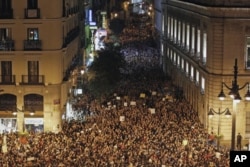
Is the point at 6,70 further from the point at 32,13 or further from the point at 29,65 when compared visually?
the point at 32,13

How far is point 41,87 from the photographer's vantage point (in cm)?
5003

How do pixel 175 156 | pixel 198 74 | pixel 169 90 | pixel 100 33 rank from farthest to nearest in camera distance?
pixel 100 33
pixel 169 90
pixel 198 74
pixel 175 156

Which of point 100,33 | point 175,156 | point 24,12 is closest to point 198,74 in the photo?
point 24,12

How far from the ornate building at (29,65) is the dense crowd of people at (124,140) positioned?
2.32m

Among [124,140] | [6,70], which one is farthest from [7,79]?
[124,140]

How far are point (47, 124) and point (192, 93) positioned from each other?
15519 millimetres

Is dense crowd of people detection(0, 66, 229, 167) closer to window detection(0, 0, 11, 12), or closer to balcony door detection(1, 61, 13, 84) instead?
balcony door detection(1, 61, 13, 84)

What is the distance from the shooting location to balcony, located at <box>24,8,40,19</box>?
5003cm

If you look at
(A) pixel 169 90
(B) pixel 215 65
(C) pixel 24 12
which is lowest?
(A) pixel 169 90

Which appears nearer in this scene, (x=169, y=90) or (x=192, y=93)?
(x=192, y=93)

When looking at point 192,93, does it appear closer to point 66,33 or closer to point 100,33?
point 66,33

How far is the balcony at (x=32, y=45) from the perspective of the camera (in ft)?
164

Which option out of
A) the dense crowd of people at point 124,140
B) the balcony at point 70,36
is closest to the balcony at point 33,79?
the dense crowd of people at point 124,140

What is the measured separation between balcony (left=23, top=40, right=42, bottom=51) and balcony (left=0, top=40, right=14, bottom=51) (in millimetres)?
989
